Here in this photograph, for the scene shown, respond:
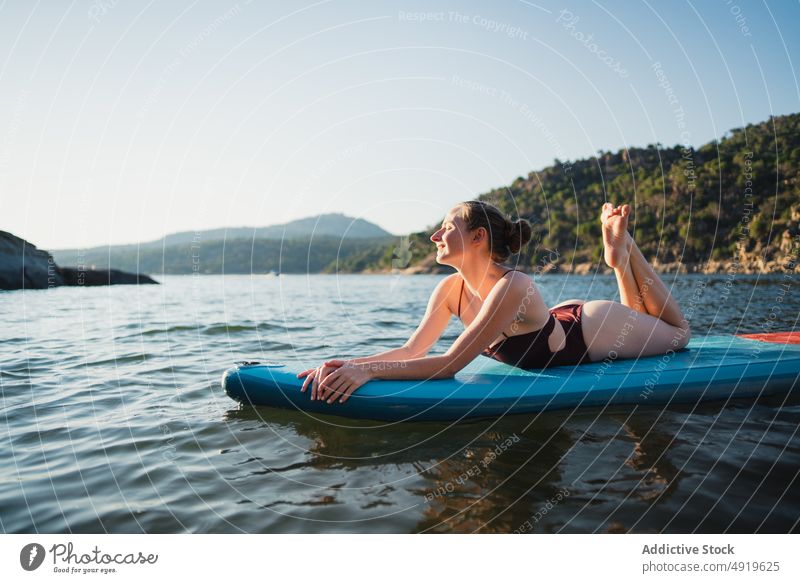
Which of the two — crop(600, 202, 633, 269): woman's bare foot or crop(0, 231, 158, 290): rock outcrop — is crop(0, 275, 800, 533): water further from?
crop(0, 231, 158, 290): rock outcrop

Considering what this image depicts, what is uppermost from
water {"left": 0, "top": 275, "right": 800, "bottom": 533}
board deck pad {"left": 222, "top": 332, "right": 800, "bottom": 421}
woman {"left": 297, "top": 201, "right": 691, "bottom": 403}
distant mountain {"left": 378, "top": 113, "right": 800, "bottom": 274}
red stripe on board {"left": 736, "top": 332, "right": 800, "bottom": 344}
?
distant mountain {"left": 378, "top": 113, "right": 800, "bottom": 274}

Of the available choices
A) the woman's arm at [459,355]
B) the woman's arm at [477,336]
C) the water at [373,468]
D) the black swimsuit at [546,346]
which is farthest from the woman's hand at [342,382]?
the black swimsuit at [546,346]

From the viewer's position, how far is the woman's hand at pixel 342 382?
142 inches

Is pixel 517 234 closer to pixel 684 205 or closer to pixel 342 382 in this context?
pixel 342 382

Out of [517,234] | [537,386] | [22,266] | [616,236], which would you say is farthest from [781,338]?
[22,266]

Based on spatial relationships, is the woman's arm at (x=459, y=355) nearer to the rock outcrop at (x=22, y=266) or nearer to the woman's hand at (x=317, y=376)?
the woman's hand at (x=317, y=376)

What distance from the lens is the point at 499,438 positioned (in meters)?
3.66

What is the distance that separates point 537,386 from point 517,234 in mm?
1210

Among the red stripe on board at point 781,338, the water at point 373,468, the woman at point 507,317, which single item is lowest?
the water at point 373,468

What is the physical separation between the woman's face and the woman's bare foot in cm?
123

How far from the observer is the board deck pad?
3.74 meters

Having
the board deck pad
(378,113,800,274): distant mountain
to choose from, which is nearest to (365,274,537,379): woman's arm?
the board deck pad
